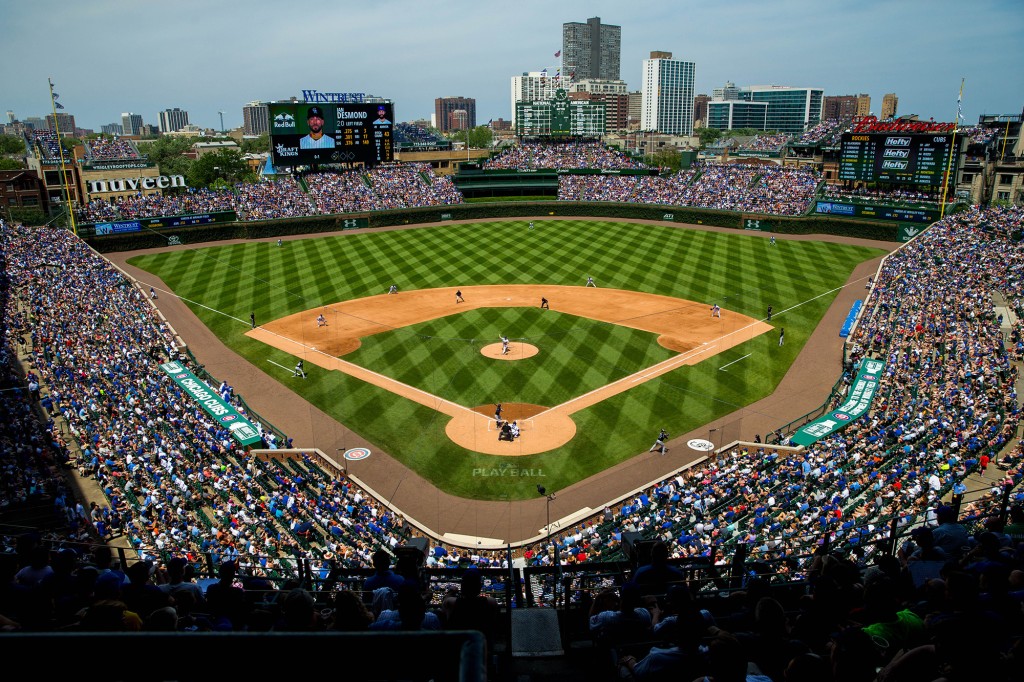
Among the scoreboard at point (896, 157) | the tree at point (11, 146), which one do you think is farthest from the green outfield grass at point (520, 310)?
the tree at point (11, 146)

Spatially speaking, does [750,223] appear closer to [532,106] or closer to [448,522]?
[532,106]

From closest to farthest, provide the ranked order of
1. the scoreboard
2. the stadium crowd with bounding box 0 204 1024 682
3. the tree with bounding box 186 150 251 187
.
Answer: the stadium crowd with bounding box 0 204 1024 682
the scoreboard
the tree with bounding box 186 150 251 187

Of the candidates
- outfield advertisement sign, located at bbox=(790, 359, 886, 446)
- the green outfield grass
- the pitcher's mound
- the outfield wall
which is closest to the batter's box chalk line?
the green outfield grass

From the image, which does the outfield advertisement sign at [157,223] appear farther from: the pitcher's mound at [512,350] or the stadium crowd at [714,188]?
the pitcher's mound at [512,350]

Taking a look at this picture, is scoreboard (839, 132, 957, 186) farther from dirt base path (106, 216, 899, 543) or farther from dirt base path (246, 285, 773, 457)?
dirt base path (246, 285, 773, 457)

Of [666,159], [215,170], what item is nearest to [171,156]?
[215,170]

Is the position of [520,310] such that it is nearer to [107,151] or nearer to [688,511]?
[688,511]
